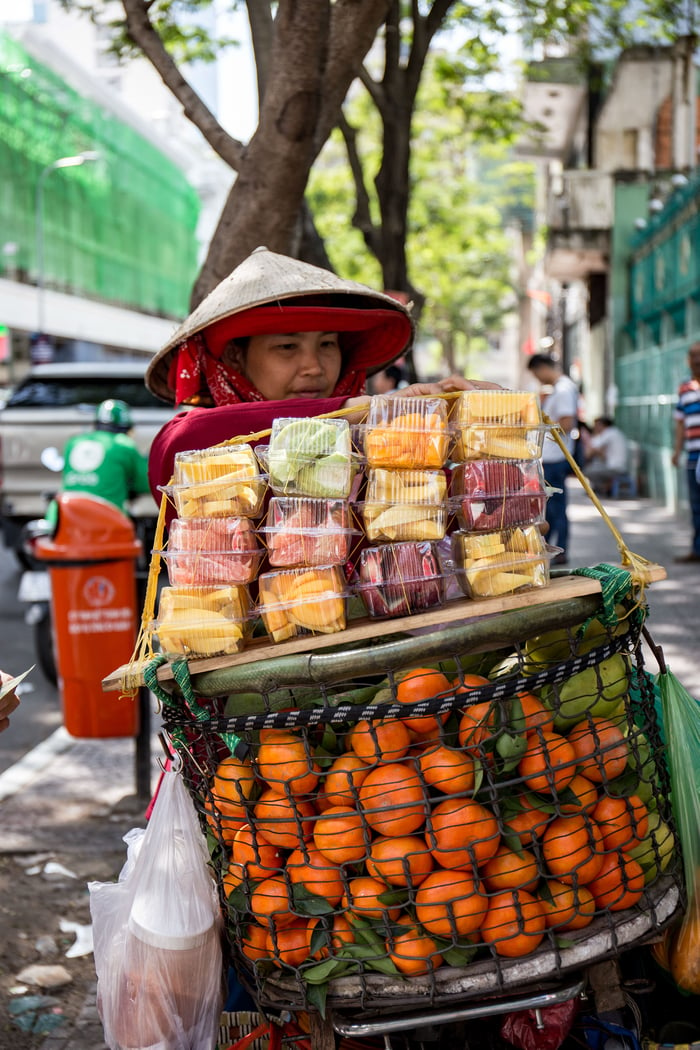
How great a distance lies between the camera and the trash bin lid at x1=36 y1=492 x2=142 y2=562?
4.91m

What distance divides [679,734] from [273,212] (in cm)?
315

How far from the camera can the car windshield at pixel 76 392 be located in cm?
1089

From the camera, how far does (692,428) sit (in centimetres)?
972

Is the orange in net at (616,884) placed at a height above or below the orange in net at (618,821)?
below

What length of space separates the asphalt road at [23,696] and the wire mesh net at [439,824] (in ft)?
12.7

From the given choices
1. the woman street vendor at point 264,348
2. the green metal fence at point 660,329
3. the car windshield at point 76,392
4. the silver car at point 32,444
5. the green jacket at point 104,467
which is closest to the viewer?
the woman street vendor at point 264,348

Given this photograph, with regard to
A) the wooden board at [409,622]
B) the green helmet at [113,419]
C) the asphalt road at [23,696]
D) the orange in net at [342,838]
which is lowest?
the asphalt road at [23,696]

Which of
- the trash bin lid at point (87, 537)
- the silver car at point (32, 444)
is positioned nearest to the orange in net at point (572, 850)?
the trash bin lid at point (87, 537)

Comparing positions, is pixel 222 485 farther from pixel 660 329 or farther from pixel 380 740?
pixel 660 329

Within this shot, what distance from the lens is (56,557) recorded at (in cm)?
492

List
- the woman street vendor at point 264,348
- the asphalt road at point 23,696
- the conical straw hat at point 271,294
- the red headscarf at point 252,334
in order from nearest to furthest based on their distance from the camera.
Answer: the woman street vendor at point 264,348 < the conical straw hat at point 271,294 < the red headscarf at point 252,334 < the asphalt road at point 23,696

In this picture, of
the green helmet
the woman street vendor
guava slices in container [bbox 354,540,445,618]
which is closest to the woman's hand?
the woman street vendor

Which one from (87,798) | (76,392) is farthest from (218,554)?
(76,392)

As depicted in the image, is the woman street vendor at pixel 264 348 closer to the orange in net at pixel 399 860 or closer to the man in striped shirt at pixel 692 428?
the orange in net at pixel 399 860
